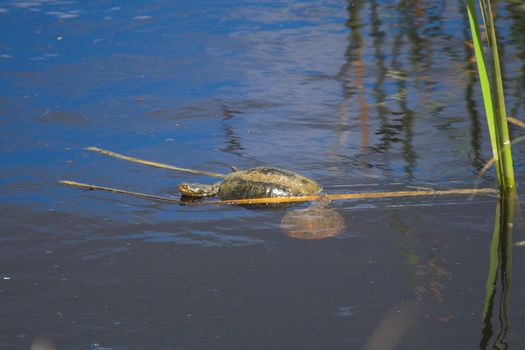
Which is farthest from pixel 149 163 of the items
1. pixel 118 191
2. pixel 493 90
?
pixel 493 90

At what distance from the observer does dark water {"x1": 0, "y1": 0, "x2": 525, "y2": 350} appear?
4.22m

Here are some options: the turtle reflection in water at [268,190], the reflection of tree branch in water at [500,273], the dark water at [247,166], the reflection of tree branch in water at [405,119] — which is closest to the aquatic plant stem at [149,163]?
the dark water at [247,166]

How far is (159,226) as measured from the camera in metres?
5.40

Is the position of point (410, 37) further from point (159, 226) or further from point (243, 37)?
point (159, 226)

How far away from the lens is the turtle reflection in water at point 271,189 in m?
5.40

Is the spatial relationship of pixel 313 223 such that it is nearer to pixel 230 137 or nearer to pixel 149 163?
pixel 149 163

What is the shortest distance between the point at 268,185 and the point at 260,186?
0.17 feet

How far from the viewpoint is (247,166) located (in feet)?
21.1

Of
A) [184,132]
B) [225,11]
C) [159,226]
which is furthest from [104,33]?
[159,226]

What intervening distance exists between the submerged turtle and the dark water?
15cm

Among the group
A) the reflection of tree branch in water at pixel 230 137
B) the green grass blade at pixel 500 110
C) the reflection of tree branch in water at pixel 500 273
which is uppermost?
the green grass blade at pixel 500 110

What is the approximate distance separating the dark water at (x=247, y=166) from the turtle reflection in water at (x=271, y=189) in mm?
132

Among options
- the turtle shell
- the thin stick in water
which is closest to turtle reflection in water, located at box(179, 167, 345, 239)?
the turtle shell

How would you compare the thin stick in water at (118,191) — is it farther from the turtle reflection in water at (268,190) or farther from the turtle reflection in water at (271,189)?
the turtle reflection in water at (271,189)
